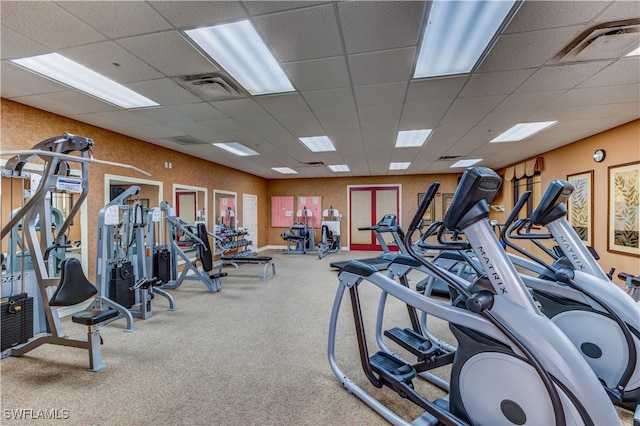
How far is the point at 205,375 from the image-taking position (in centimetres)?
225

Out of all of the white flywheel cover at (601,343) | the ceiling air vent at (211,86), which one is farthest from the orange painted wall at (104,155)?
the white flywheel cover at (601,343)

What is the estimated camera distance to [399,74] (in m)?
2.58

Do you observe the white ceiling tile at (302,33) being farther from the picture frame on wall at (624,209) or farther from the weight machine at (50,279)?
the picture frame on wall at (624,209)

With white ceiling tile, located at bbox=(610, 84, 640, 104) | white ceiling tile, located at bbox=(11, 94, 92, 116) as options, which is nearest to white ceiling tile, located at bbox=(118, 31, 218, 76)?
white ceiling tile, located at bbox=(11, 94, 92, 116)

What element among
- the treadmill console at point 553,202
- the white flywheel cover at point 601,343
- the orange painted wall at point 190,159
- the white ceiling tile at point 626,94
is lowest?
the white flywheel cover at point 601,343

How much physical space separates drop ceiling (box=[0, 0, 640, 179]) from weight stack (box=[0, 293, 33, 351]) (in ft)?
6.54

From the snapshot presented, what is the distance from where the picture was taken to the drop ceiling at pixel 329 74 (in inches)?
70.6

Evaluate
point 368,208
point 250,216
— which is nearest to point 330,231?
point 368,208

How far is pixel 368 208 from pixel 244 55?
776 centimetres

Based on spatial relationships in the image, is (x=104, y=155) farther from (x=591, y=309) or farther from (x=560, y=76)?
(x=591, y=309)

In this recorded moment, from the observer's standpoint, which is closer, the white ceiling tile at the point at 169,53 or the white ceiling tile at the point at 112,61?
the white ceiling tile at the point at 169,53

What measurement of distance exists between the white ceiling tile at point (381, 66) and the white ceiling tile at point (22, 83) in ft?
9.34

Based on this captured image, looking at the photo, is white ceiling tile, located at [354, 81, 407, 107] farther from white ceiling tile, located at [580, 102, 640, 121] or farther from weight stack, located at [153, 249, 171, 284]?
weight stack, located at [153, 249, 171, 284]

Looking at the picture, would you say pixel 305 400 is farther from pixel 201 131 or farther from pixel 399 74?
pixel 201 131
